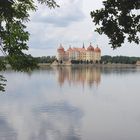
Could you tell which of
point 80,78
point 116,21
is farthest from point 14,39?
point 80,78

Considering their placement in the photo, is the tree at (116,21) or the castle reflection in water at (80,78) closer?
the tree at (116,21)

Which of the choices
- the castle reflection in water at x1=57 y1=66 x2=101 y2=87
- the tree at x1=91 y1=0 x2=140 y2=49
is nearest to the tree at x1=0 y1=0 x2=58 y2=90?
the tree at x1=91 y1=0 x2=140 y2=49

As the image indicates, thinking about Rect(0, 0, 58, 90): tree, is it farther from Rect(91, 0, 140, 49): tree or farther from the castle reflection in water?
the castle reflection in water

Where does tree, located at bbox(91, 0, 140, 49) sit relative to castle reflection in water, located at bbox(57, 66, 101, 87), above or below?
above

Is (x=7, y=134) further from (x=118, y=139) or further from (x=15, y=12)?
(x=15, y=12)

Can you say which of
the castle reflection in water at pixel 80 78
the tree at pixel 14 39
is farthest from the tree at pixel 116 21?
the castle reflection in water at pixel 80 78

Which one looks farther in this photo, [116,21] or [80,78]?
[80,78]

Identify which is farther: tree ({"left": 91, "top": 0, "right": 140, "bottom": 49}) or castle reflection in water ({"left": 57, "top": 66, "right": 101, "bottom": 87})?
castle reflection in water ({"left": 57, "top": 66, "right": 101, "bottom": 87})

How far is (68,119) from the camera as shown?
98.8 feet

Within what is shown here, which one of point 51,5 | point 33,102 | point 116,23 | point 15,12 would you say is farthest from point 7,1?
point 33,102

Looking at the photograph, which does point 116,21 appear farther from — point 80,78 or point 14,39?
point 80,78

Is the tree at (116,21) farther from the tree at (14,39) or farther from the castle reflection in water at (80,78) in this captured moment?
the castle reflection in water at (80,78)

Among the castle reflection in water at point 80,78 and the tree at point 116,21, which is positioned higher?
the tree at point 116,21

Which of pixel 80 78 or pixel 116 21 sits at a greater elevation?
pixel 116 21
